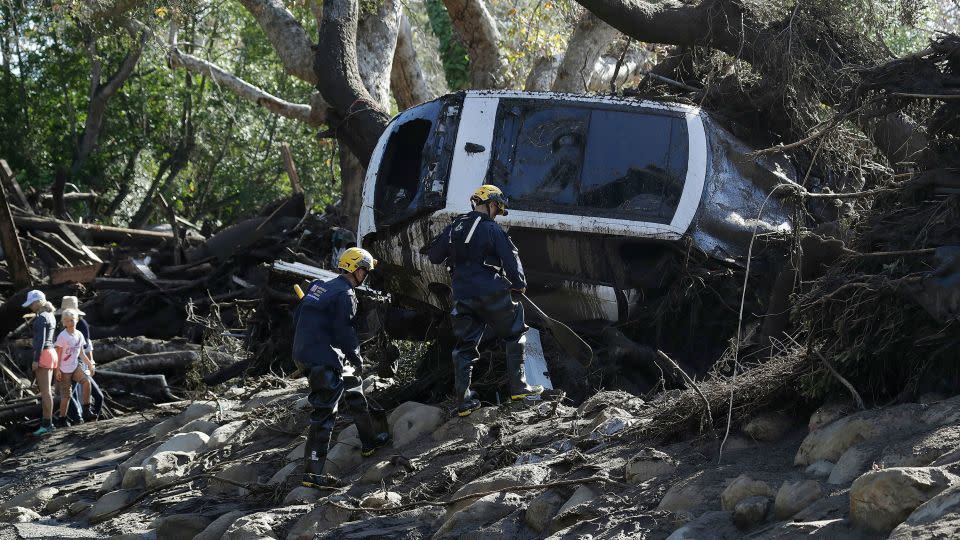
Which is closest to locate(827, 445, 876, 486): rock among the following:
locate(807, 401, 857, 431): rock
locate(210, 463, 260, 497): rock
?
locate(807, 401, 857, 431): rock

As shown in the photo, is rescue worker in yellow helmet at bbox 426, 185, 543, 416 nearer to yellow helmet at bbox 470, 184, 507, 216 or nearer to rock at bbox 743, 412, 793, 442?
yellow helmet at bbox 470, 184, 507, 216

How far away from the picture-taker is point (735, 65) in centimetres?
1014

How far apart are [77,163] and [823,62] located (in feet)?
66.2

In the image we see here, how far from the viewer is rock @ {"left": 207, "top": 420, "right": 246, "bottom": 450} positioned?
9898 millimetres

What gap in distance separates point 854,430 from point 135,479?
5.71 m

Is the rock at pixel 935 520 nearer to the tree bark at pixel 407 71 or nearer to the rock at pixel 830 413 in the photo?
the rock at pixel 830 413

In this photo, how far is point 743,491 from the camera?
210 inches

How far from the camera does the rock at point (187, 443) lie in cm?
991

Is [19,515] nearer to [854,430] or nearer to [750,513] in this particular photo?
[750,513]

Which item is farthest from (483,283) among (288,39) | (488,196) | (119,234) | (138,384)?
(119,234)

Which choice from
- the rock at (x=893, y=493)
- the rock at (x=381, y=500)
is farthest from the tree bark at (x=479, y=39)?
the rock at (x=893, y=493)

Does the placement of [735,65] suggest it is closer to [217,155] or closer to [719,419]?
[719,419]

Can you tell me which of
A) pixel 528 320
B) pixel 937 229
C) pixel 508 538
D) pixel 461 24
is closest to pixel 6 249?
pixel 461 24

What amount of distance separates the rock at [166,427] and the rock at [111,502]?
176 cm
